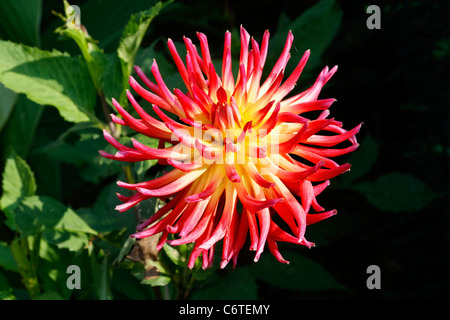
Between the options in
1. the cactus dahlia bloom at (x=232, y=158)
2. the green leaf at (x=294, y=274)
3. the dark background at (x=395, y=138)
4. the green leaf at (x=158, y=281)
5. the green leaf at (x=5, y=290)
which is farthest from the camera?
the dark background at (x=395, y=138)

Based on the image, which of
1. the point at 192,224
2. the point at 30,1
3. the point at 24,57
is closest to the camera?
the point at 192,224

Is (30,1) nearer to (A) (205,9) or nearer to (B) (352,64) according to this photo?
(A) (205,9)

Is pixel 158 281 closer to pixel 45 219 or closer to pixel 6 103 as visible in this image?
pixel 45 219

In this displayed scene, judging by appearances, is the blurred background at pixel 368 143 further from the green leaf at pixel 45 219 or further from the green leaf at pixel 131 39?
the green leaf at pixel 131 39

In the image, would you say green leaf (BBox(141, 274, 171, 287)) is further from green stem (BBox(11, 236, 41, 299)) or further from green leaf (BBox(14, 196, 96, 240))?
green stem (BBox(11, 236, 41, 299))

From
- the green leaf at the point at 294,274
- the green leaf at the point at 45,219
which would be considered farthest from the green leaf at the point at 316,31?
the green leaf at the point at 45,219

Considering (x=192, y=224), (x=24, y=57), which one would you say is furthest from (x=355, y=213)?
(x=24, y=57)

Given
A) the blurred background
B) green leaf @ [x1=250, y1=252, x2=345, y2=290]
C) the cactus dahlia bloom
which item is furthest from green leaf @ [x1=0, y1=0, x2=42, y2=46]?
green leaf @ [x1=250, y1=252, x2=345, y2=290]
